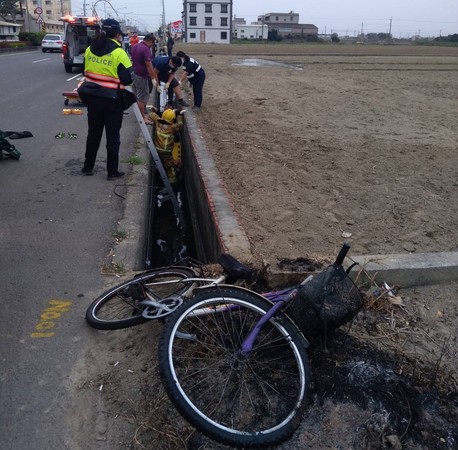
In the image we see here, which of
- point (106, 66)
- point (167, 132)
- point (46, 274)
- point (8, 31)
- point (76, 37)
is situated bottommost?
point (46, 274)

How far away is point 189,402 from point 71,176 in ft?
17.9

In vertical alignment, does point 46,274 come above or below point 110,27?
below

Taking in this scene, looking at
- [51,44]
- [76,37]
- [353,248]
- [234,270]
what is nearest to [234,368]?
[234,270]

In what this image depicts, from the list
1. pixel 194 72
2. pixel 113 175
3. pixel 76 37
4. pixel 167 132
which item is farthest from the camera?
pixel 76 37

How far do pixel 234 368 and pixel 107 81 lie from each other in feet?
16.2

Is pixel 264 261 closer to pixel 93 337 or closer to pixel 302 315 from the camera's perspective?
pixel 302 315

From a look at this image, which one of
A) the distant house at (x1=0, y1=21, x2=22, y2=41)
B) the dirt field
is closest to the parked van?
the dirt field

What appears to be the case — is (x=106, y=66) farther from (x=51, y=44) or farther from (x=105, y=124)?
(x=51, y=44)

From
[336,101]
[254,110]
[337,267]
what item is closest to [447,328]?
[337,267]

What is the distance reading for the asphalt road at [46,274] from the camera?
2865 millimetres

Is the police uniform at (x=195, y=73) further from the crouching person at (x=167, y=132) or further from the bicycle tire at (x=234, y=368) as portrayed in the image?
the bicycle tire at (x=234, y=368)

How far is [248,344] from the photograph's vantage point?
2885mm

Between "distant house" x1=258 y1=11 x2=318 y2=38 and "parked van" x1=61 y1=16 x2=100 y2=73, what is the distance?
97675mm

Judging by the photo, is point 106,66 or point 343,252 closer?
point 343,252
